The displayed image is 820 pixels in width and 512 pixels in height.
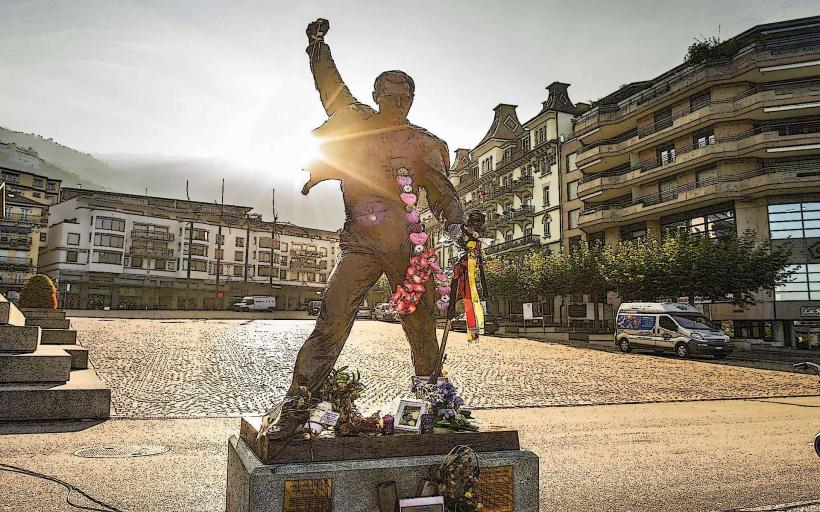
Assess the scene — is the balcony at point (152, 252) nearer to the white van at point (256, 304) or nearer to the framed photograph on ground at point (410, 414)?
the white van at point (256, 304)

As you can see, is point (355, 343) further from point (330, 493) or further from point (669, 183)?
point (669, 183)

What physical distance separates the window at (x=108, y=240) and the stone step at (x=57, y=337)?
6417 cm

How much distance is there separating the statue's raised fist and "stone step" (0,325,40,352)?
21.7ft

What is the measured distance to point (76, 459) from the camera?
5.29 m

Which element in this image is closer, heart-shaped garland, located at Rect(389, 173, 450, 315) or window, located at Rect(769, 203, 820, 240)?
heart-shaped garland, located at Rect(389, 173, 450, 315)

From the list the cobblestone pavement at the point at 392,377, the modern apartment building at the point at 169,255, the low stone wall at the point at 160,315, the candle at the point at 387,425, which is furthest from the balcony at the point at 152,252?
the candle at the point at 387,425

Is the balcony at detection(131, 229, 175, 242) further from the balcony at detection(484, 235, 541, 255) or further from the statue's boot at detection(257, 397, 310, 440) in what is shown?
the statue's boot at detection(257, 397, 310, 440)

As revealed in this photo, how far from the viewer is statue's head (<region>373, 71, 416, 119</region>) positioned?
157 inches

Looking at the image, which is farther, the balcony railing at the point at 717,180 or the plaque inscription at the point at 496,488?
the balcony railing at the point at 717,180

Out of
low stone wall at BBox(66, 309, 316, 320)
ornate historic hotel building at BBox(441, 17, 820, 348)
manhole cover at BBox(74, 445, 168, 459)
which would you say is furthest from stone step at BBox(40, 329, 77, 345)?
low stone wall at BBox(66, 309, 316, 320)

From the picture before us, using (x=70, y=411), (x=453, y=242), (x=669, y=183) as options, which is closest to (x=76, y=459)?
(x=70, y=411)

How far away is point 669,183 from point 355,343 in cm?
2489

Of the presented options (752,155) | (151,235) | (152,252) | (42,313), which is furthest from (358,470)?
(151,235)

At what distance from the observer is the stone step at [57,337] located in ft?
40.5
